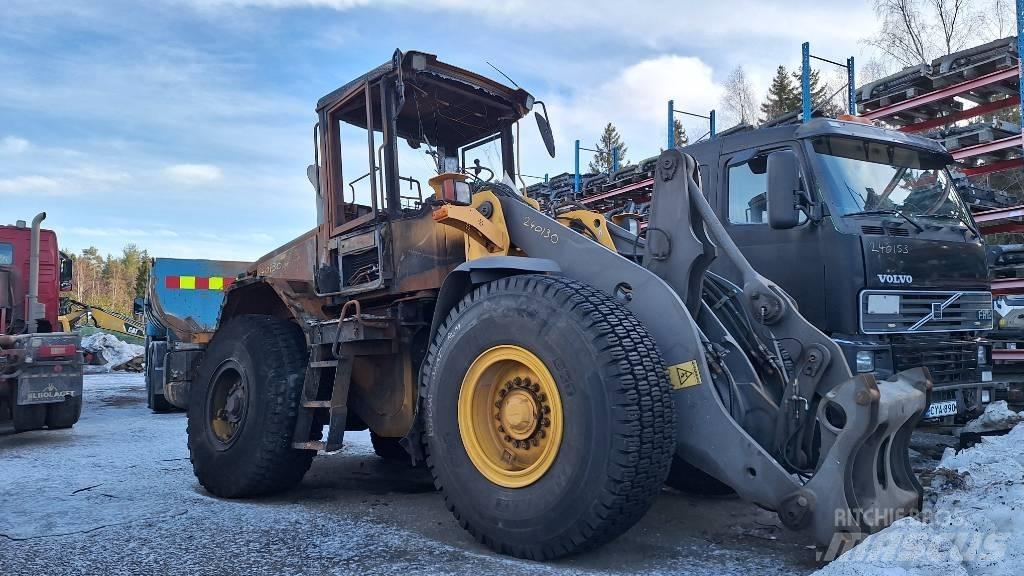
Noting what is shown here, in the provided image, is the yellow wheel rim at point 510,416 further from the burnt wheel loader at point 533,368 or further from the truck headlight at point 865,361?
the truck headlight at point 865,361

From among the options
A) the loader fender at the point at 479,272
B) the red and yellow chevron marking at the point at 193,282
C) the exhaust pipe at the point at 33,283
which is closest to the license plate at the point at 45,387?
the exhaust pipe at the point at 33,283

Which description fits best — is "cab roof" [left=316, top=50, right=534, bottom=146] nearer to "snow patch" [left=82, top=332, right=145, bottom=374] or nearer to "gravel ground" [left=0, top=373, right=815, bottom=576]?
"gravel ground" [left=0, top=373, right=815, bottom=576]

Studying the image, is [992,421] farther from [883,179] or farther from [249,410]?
[249,410]

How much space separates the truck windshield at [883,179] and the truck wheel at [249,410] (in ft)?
13.7

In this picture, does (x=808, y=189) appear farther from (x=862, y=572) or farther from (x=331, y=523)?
(x=331, y=523)

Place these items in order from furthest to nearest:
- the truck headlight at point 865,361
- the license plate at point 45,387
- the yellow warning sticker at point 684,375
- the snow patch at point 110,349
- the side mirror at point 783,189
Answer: the snow patch at point 110,349 < the license plate at point 45,387 < the truck headlight at point 865,361 < the side mirror at point 783,189 < the yellow warning sticker at point 684,375

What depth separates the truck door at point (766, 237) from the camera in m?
5.70

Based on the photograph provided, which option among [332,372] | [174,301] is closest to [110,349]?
[174,301]

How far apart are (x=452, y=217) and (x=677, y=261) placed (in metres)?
1.34

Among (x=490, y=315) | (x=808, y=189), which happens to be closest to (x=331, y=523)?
(x=490, y=315)

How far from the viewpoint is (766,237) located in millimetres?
6023

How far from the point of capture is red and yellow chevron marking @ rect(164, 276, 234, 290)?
12578 mm

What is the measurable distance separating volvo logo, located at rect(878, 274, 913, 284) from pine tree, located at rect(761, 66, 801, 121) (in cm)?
→ 3677

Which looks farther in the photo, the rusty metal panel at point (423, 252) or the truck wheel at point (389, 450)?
the truck wheel at point (389, 450)
